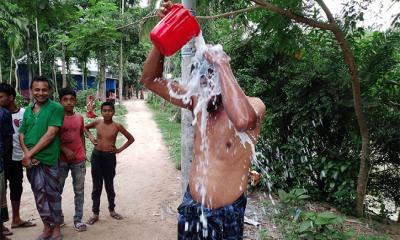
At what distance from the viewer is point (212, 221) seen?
80.2 inches

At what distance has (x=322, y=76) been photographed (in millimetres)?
5332

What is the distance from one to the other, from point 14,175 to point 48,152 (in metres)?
0.84

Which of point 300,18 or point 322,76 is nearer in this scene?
point 300,18

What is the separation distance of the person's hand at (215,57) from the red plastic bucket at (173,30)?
0.24 m

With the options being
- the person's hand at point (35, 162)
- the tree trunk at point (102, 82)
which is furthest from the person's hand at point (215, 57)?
the tree trunk at point (102, 82)

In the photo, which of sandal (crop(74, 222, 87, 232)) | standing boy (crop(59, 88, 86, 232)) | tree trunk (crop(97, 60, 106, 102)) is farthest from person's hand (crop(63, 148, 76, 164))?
tree trunk (crop(97, 60, 106, 102))

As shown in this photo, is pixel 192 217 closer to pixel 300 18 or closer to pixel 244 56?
pixel 300 18

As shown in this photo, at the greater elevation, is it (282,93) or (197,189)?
(282,93)

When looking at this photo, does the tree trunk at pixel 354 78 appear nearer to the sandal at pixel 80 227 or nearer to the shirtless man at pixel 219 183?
the shirtless man at pixel 219 183

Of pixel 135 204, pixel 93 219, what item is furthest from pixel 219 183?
pixel 135 204

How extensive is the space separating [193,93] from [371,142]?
3895 millimetres

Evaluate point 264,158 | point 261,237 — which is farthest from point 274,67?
point 261,237

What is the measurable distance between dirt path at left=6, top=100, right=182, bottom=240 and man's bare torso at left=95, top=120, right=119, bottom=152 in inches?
35.3

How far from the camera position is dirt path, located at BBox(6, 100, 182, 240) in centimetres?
411
